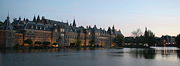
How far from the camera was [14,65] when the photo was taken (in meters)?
22.4

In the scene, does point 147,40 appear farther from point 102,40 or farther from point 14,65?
point 14,65

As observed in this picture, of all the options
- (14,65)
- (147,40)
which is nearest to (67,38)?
(147,40)

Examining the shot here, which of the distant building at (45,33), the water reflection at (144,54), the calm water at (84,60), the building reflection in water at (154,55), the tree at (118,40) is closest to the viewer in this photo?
the calm water at (84,60)

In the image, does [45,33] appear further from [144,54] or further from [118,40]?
[144,54]

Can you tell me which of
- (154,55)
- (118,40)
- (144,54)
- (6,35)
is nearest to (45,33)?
(6,35)

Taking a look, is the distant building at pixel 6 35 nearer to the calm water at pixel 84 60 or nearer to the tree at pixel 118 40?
the calm water at pixel 84 60

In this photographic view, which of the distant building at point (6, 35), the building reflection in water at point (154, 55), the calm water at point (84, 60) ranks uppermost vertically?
the distant building at point (6, 35)

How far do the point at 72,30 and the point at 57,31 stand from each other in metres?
15.9

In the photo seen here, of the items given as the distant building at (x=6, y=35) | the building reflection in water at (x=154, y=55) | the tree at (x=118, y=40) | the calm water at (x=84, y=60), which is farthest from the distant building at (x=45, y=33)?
the building reflection in water at (x=154, y=55)

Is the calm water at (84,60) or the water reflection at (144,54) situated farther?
the water reflection at (144,54)

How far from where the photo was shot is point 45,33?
111m

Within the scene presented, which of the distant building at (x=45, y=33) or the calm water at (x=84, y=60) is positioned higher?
the distant building at (x=45, y=33)

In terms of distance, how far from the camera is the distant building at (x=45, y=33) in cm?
8969

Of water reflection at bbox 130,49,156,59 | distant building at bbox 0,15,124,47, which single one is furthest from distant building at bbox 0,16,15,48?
water reflection at bbox 130,49,156,59
